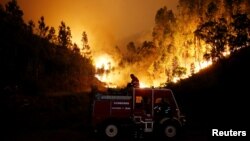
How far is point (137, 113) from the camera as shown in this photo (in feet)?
60.9

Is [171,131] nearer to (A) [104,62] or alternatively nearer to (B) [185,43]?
(B) [185,43]

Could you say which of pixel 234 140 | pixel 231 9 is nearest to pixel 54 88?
pixel 231 9

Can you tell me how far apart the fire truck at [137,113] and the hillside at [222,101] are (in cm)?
302

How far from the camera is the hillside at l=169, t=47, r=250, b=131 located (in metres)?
23.6

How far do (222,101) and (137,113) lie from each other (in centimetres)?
1211

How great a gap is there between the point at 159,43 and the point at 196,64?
22.0m

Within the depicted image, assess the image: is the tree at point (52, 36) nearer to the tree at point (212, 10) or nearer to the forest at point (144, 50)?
the forest at point (144, 50)

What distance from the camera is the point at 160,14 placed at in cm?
8569

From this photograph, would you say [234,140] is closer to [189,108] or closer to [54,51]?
[189,108]

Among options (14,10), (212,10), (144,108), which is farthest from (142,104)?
(14,10)

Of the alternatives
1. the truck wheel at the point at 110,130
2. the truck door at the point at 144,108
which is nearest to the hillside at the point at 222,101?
the truck door at the point at 144,108

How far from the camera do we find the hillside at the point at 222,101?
23.6 metres

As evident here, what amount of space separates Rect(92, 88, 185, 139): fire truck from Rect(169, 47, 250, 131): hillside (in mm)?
3019

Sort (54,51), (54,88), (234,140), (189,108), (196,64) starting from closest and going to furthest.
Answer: (234,140) < (189,108) < (196,64) < (54,88) < (54,51)
